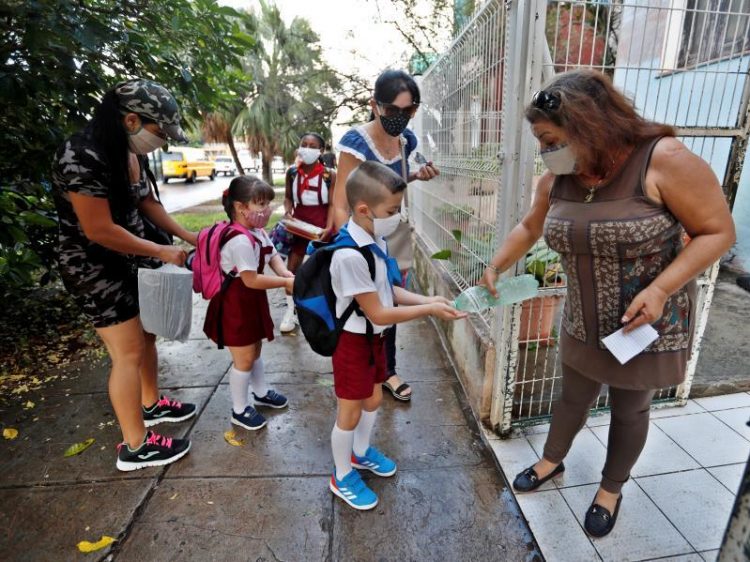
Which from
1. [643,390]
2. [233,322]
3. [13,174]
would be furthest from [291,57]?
[643,390]

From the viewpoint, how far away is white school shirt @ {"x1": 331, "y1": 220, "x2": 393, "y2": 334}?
1719 mm

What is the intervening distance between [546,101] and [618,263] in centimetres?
63

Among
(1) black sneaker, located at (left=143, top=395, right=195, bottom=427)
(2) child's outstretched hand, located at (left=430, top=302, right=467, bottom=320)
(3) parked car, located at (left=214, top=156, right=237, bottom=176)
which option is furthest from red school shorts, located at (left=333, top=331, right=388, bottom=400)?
(3) parked car, located at (left=214, top=156, right=237, bottom=176)

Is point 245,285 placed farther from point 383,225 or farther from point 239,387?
point 383,225

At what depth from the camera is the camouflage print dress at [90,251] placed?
1903mm

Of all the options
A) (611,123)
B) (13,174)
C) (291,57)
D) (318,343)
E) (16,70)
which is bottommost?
(318,343)

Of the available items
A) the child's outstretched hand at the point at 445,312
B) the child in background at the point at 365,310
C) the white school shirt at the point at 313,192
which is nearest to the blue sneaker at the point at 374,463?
the child in background at the point at 365,310

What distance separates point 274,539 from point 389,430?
3.11ft

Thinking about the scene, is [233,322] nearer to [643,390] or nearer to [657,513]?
[643,390]

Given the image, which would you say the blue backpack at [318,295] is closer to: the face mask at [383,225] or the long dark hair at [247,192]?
the face mask at [383,225]

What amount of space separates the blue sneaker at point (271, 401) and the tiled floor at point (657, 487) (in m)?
1.35

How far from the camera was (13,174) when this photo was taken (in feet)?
10.7

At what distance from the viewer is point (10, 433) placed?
2689 millimetres

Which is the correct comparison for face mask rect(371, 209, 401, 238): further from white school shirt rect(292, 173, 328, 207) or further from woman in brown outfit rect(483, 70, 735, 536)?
white school shirt rect(292, 173, 328, 207)
